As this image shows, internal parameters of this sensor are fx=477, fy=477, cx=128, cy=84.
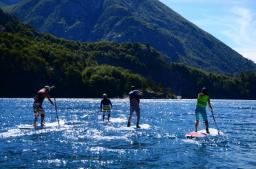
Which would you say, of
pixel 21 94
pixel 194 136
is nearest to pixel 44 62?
pixel 21 94

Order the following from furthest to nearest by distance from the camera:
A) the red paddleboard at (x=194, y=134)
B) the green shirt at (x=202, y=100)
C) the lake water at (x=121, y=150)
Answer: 1. the green shirt at (x=202, y=100)
2. the red paddleboard at (x=194, y=134)
3. the lake water at (x=121, y=150)

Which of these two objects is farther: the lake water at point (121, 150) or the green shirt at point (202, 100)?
the green shirt at point (202, 100)

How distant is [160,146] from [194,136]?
17.9 ft

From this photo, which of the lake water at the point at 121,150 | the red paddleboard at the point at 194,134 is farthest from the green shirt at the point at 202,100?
the lake water at the point at 121,150

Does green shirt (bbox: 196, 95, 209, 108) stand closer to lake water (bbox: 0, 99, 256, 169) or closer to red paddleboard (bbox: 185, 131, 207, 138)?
red paddleboard (bbox: 185, 131, 207, 138)

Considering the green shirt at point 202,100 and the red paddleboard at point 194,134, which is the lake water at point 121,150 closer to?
the red paddleboard at point 194,134

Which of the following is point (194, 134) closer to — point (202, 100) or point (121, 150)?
point (202, 100)

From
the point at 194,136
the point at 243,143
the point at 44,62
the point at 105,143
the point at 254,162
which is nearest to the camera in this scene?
the point at 254,162

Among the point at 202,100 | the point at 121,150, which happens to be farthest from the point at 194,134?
the point at 121,150

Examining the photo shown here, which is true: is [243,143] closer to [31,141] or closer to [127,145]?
[127,145]

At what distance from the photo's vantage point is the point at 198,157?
840 inches

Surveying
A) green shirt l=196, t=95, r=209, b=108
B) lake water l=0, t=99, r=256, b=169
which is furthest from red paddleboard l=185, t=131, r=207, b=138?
green shirt l=196, t=95, r=209, b=108

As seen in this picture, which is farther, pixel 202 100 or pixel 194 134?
pixel 202 100

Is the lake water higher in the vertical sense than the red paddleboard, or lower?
lower
